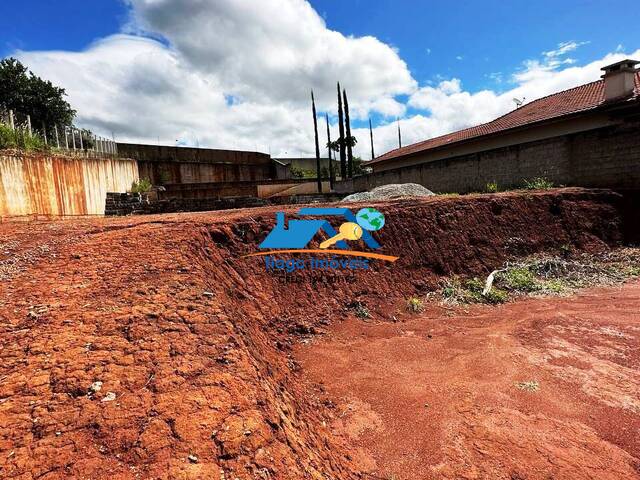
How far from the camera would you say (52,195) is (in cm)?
975

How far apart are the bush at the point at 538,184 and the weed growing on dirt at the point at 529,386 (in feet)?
29.7

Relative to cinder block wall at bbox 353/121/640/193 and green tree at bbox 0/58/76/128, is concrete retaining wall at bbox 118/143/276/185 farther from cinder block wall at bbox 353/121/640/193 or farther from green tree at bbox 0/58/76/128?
cinder block wall at bbox 353/121/640/193

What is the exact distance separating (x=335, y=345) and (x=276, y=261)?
2000 mm

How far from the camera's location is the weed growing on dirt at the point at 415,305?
20.7 ft

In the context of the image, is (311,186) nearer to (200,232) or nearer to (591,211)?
(591,211)

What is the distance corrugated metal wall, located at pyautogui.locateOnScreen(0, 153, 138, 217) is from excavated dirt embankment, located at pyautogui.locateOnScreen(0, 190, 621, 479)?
3.63 m

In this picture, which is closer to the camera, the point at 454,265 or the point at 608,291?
the point at 608,291

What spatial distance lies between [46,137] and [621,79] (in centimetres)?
1904

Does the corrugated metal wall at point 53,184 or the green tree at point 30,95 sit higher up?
the green tree at point 30,95

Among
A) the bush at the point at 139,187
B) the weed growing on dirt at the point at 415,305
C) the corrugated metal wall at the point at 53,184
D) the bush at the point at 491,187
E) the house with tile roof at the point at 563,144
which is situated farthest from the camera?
the bush at the point at 139,187

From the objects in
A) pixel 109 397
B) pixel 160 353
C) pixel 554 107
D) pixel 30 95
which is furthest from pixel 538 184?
pixel 30 95

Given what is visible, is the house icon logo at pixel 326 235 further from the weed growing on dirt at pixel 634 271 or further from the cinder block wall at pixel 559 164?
the cinder block wall at pixel 559 164

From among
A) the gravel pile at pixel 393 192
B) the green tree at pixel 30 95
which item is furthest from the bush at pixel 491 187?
the green tree at pixel 30 95

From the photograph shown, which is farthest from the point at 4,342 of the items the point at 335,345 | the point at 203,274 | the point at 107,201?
the point at 107,201
